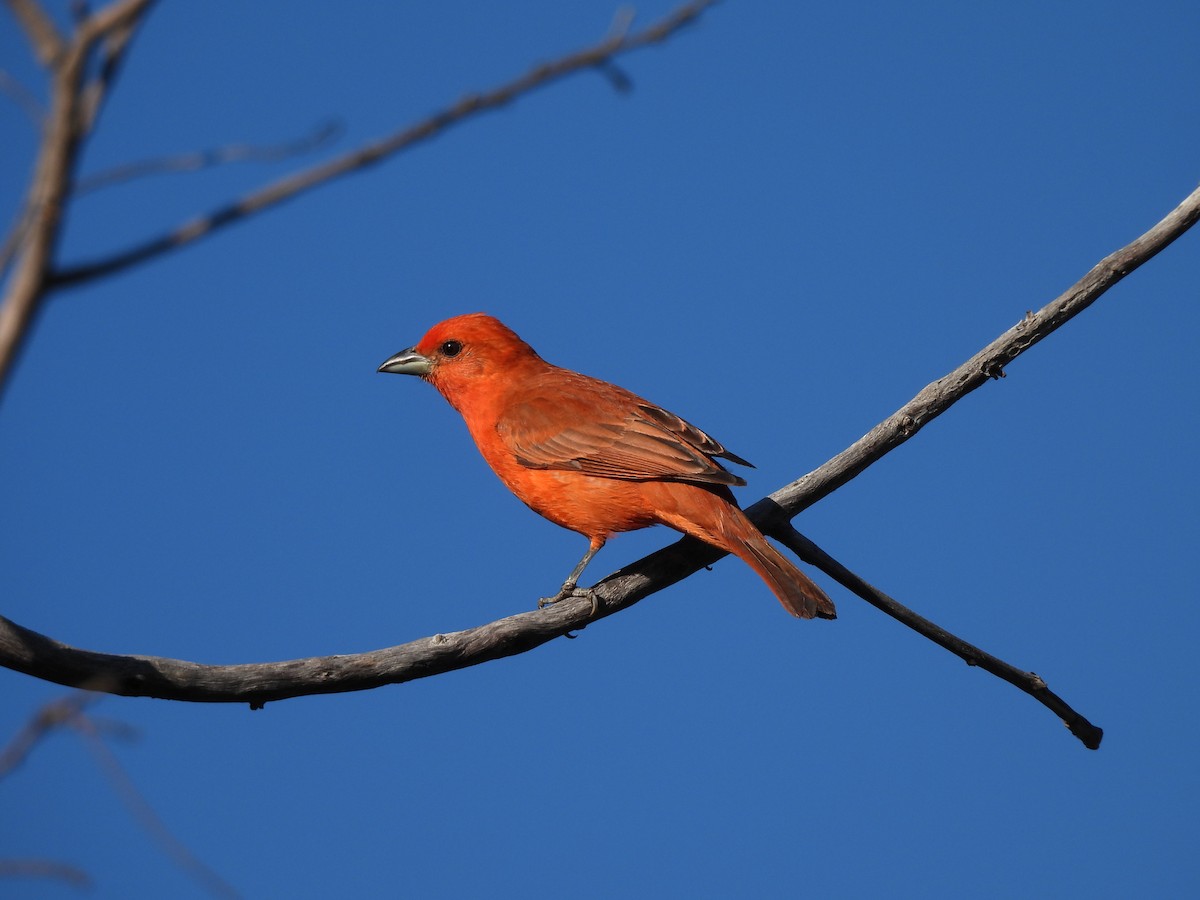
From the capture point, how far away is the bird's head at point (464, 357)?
704cm

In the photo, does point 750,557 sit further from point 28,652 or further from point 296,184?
point 296,184

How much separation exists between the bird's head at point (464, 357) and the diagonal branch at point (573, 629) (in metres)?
1.98

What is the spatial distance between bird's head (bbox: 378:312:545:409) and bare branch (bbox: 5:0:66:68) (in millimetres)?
5465

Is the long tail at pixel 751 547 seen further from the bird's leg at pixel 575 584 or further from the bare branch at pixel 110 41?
the bare branch at pixel 110 41

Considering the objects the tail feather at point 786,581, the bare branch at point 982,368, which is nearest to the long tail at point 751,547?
the tail feather at point 786,581

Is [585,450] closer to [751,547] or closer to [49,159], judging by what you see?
[751,547]

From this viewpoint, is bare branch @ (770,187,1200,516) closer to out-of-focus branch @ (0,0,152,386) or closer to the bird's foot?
the bird's foot

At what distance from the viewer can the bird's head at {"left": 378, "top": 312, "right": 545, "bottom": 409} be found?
7.04 metres

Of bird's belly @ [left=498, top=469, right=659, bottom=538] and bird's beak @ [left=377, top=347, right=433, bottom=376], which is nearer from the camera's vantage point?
bird's belly @ [left=498, top=469, right=659, bottom=538]

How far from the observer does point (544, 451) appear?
244 inches

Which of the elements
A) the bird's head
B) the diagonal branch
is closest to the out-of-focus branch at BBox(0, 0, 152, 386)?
the diagonal branch

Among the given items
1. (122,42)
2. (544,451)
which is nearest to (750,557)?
(544,451)

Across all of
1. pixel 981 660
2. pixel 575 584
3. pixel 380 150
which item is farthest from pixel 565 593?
pixel 380 150

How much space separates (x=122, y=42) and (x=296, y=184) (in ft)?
0.96
